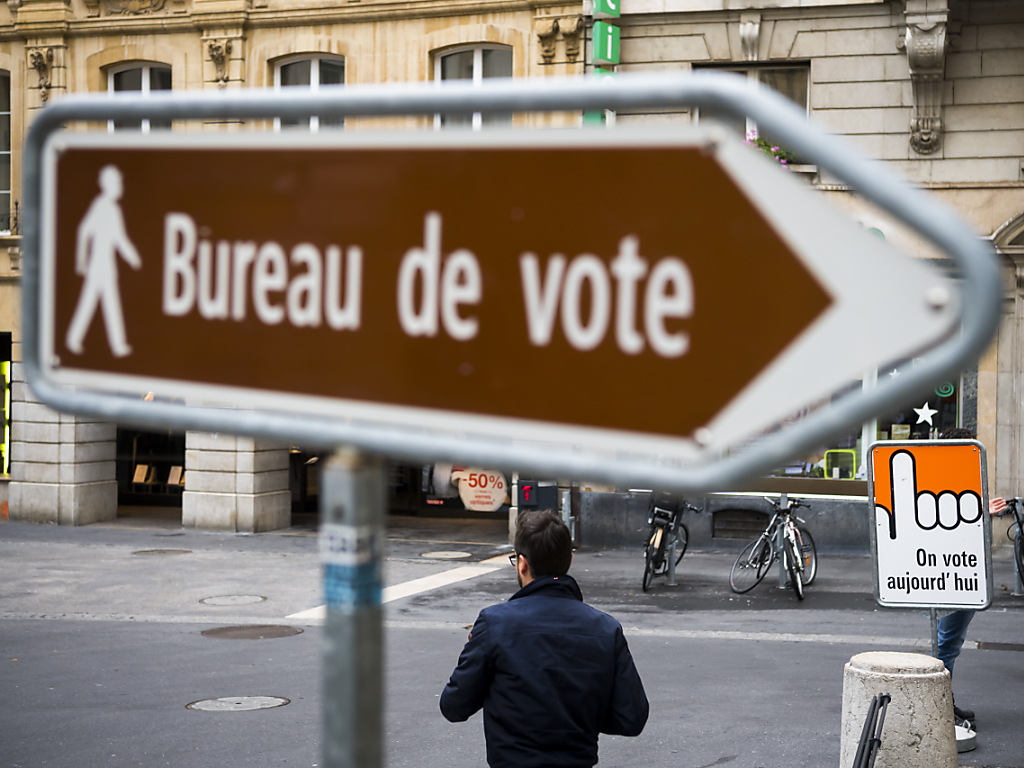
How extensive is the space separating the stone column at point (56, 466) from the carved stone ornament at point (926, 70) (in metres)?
14.5

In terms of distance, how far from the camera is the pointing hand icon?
691 centimetres

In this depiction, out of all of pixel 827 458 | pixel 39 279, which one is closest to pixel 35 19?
pixel 827 458

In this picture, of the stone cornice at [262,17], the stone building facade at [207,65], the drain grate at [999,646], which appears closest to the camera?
the drain grate at [999,646]

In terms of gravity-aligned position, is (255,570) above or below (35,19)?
below

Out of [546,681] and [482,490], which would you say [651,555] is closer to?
[482,490]

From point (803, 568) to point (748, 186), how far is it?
1349 cm

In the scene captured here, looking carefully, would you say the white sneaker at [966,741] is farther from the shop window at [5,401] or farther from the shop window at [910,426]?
the shop window at [5,401]

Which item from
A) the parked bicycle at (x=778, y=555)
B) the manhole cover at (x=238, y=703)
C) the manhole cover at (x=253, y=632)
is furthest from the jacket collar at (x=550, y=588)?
the parked bicycle at (x=778, y=555)

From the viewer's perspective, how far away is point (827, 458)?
17.5 metres

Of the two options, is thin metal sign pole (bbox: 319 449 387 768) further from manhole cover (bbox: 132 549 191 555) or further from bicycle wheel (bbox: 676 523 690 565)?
manhole cover (bbox: 132 549 191 555)

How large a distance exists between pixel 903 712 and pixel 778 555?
7.93m

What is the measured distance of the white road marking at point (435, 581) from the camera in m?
12.5

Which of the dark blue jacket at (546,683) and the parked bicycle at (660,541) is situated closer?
the dark blue jacket at (546,683)

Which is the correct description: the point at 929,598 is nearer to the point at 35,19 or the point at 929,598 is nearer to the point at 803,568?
the point at 803,568
